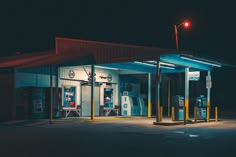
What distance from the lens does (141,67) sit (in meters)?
31.3

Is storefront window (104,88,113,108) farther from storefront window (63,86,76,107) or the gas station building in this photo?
storefront window (63,86,76,107)

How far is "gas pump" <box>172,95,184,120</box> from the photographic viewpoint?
27.0 m

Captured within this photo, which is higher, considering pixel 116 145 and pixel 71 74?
pixel 71 74

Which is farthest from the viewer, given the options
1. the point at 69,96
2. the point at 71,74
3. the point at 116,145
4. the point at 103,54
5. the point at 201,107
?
the point at 69,96

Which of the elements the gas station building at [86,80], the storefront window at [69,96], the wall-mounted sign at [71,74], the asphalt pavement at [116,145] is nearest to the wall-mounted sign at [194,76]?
the gas station building at [86,80]

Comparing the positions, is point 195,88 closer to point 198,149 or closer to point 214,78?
point 214,78

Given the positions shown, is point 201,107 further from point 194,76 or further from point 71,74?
point 71,74

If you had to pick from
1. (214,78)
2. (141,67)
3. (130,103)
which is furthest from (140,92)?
(214,78)

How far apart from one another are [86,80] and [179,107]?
26.3 ft

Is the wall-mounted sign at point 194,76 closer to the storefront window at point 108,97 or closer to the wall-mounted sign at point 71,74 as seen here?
the storefront window at point 108,97

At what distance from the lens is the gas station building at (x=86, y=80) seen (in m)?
25.6

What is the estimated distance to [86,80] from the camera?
3159 cm

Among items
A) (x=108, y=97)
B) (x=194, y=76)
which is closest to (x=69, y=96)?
(x=108, y=97)

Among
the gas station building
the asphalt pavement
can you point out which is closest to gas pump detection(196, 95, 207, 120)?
the gas station building
